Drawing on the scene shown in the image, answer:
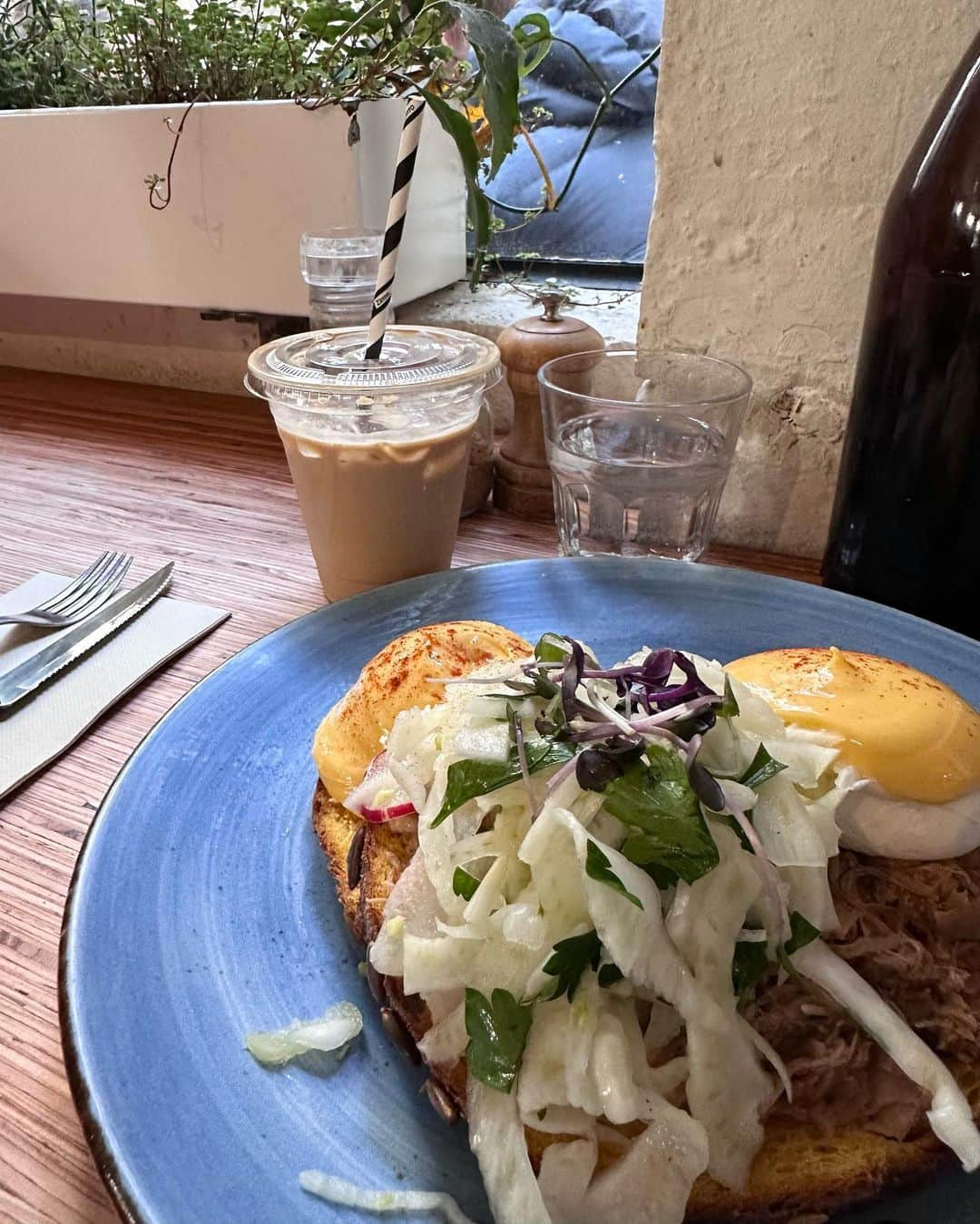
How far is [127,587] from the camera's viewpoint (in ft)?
4.71

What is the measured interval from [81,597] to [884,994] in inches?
46.3

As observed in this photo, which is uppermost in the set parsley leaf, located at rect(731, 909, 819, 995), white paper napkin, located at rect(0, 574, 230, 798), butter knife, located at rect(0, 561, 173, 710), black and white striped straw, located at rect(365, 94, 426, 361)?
black and white striped straw, located at rect(365, 94, 426, 361)

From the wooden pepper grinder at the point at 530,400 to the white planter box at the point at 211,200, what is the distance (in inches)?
23.3

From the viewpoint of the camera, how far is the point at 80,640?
4.00ft

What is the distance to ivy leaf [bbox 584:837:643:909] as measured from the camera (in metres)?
0.62

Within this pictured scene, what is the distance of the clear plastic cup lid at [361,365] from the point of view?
1.21 metres

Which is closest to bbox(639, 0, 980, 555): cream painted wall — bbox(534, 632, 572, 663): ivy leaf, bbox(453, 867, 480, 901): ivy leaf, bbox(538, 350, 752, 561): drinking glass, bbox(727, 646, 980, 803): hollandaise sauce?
bbox(538, 350, 752, 561): drinking glass

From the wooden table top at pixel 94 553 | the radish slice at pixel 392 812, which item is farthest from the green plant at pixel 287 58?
the radish slice at pixel 392 812

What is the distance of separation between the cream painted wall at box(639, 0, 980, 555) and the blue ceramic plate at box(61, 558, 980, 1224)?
0.40m

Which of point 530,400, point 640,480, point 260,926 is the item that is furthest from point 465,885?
point 530,400

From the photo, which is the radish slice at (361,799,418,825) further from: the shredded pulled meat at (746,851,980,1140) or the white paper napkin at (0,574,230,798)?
the white paper napkin at (0,574,230,798)

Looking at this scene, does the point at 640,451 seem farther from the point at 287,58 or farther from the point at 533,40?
the point at 287,58

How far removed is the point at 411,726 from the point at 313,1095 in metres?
0.30

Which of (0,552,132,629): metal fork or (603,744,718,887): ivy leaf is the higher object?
(603,744,718,887): ivy leaf
